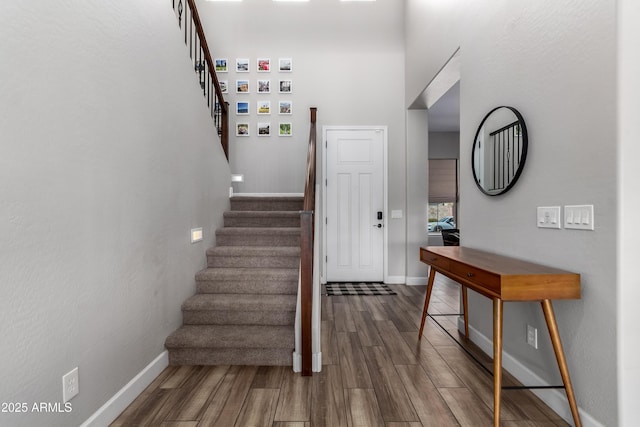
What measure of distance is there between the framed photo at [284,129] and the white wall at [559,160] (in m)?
2.71

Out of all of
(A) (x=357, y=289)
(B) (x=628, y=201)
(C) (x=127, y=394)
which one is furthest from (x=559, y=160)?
(A) (x=357, y=289)

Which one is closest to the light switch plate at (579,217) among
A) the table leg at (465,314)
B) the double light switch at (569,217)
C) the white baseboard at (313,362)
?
the double light switch at (569,217)

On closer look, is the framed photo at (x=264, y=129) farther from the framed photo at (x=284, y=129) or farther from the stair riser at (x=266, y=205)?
the stair riser at (x=266, y=205)

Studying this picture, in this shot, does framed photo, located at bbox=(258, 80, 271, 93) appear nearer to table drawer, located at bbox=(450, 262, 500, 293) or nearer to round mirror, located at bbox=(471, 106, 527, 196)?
round mirror, located at bbox=(471, 106, 527, 196)

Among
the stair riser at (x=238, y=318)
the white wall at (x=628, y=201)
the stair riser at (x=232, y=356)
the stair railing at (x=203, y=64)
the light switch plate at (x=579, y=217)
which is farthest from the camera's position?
the stair railing at (x=203, y=64)

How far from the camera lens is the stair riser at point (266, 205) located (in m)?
4.05

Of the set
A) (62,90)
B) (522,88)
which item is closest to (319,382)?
(62,90)

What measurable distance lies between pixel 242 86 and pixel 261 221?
230cm

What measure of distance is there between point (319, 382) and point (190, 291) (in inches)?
53.7

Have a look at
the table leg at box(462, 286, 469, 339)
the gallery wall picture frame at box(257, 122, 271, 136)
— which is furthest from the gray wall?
the table leg at box(462, 286, 469, 339)

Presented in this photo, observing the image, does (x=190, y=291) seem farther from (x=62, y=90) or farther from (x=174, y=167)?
(x=62, y=90)

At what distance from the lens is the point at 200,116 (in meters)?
3.14

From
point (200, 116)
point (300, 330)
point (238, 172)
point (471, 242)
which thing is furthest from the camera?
point (238, 172)

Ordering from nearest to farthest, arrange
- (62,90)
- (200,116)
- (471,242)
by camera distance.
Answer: (62,90), (471,242), (200,116)
